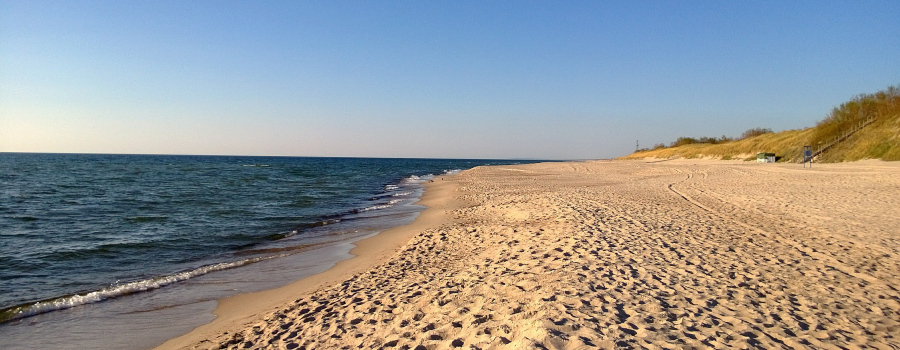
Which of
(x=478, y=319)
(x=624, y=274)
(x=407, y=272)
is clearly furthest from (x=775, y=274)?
(x=407, y=272)

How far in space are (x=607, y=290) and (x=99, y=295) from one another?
7.97m

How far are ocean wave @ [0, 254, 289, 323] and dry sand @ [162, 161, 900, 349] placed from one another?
2.27 metres

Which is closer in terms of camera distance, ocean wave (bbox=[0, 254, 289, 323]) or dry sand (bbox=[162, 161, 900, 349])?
dry sand (bbox=[162, 161, 900, 349])

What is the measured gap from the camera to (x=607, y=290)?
18.9 feet

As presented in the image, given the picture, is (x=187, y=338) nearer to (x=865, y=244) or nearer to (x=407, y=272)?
(x=407, y=272)

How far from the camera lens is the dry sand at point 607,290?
4.59 metres

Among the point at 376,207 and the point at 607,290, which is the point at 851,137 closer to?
the point at 376,207

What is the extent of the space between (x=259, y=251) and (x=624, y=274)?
8.66m

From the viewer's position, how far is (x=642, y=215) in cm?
1245

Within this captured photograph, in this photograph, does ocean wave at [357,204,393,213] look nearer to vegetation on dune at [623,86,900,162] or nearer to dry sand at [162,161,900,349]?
dry sand at [162,161,900,349]

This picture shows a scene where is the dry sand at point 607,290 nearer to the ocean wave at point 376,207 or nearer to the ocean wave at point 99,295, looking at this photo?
the ocean wave at point 99,295

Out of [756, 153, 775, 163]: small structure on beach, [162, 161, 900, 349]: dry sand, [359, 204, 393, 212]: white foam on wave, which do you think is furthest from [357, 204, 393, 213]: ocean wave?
[756, 153, 775, 163]: small structure on beach

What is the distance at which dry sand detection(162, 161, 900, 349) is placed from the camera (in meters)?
4.59

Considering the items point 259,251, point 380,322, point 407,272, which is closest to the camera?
point 380,322
